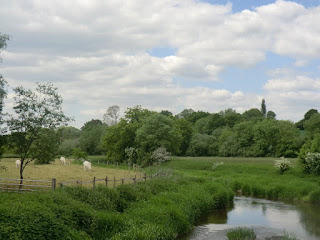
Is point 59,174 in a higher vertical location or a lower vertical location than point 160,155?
lower

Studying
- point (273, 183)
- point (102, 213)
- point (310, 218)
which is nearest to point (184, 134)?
point (273, 183)

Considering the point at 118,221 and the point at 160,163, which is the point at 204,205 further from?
the point at 160,163

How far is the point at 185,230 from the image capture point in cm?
1980

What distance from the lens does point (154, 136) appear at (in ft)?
216

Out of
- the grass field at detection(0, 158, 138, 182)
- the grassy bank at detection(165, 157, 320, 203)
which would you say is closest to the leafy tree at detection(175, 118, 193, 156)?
the grass field at detection(0, 158, 138, 182)

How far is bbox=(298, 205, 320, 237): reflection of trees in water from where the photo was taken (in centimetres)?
2164

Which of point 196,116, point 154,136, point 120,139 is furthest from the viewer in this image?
point 196,116

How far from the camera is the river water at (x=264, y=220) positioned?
2030cm

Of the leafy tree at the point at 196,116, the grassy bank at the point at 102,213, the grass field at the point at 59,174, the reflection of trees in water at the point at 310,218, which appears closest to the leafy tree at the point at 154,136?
the grass field at the point at 59,174

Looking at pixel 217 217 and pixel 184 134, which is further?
pixel 184 134

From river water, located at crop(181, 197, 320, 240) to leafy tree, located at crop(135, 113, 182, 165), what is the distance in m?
35.3

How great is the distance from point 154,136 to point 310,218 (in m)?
42.6

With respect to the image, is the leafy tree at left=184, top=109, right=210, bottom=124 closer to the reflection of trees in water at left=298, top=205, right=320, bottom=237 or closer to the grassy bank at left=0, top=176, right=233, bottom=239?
the reflection of trees in water at left=298, top=205, right=320, bottom=237

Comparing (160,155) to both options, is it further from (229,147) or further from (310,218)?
(310,218)
